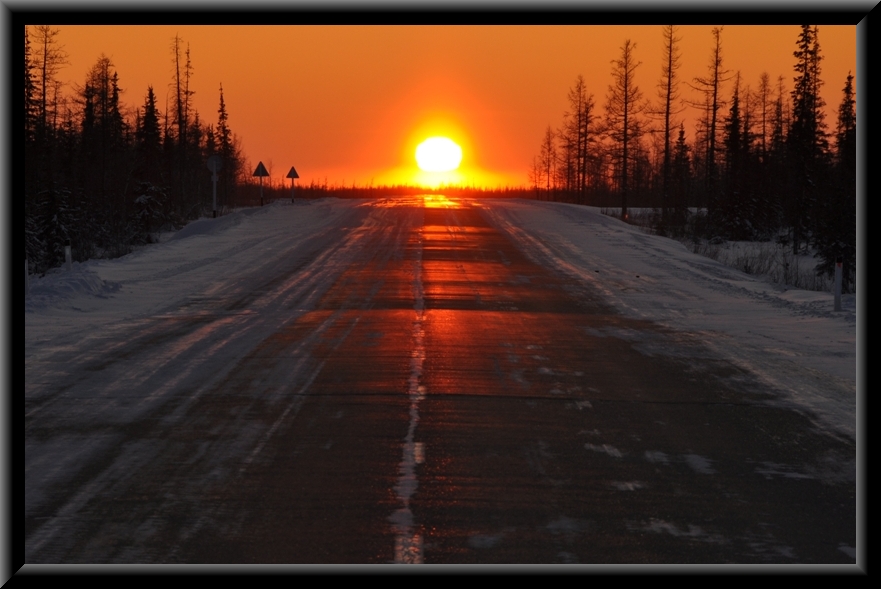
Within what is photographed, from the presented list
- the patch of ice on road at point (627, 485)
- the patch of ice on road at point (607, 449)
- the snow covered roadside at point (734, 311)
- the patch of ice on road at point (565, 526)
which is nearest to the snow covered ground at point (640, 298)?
the snow covered roadside at point (734, 311)

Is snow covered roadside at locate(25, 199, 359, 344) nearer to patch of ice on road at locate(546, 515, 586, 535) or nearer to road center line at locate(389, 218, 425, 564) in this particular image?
road center line at locate(389, 218, 425, 564)

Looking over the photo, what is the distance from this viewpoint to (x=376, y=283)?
19.8 m

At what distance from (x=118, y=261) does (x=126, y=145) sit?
49648 millimetres

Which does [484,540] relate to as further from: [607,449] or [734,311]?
[734,311]

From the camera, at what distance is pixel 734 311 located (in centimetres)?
1680

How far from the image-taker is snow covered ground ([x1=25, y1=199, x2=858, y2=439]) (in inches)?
443

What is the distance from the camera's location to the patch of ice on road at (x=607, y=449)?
24.1ft

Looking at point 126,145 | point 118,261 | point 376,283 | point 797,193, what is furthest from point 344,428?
point 126,145

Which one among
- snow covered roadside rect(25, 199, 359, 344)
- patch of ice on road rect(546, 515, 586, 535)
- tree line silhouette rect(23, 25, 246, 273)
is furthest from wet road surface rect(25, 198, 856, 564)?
tree line silhouette rect(23, 25, 246, 273)

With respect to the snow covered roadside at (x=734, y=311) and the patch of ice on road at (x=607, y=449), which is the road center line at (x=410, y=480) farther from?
the snow covered roadside at (x=734, y=311)

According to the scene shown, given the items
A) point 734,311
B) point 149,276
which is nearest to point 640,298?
point 734,311

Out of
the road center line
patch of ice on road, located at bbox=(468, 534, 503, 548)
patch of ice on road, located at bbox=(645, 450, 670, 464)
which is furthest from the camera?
patch of ice on road, located at bbox=(645, 450, 670, 464)

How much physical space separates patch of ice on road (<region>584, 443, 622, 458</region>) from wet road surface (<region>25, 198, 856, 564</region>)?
0.03 metres

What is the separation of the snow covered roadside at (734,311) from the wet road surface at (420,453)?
0.49m
